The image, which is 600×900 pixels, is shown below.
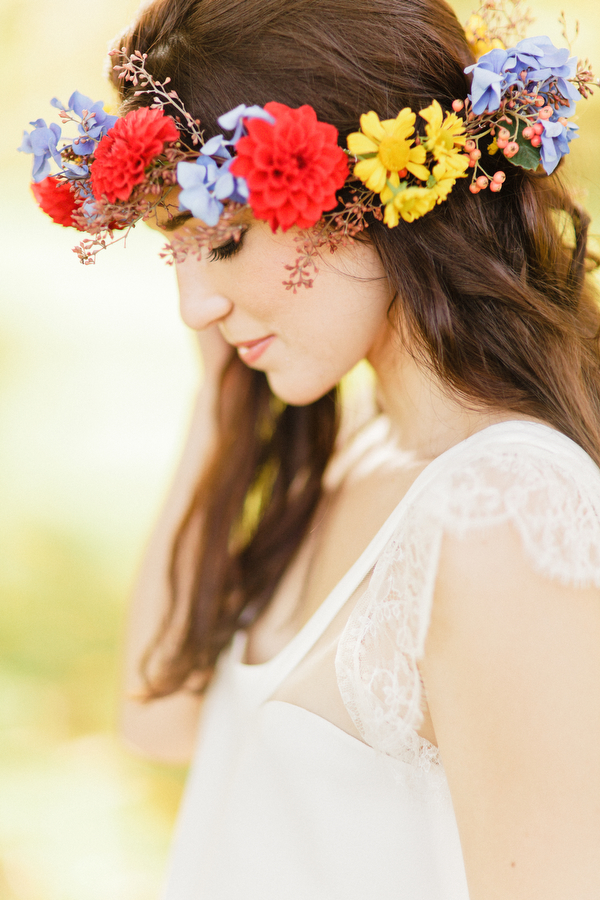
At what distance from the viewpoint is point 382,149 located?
0.80m

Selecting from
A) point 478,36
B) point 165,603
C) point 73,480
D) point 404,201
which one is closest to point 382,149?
point 404,201

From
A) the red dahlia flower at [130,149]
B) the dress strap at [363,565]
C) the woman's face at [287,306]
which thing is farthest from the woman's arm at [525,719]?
the red dahlia flower at [130,149]

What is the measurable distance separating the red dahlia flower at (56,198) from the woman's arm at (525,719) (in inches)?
27.2

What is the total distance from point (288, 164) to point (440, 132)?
0.19m

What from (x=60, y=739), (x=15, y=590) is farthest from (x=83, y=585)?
(x=60, y=739)

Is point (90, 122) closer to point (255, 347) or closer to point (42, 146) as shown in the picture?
point (42, 146)

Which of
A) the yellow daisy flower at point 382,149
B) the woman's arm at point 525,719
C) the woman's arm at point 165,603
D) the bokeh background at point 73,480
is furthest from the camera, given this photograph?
the bokeh background at point 73,480

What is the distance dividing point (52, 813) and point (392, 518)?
2074 millimetres

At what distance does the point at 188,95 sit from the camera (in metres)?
0.85

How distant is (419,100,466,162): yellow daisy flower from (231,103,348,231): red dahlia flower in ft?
0.35

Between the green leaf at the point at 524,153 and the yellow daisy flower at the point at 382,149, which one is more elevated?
the yellow daisy flower at the point at 382,149

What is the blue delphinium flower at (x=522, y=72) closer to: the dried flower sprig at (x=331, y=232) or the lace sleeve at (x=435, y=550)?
the dried flower sprig at (x=331, y=232)

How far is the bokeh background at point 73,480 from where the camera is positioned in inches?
91.4

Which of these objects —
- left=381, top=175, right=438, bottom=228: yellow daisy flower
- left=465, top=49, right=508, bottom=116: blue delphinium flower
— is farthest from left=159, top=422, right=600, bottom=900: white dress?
left=465, top=49, right=508, bottom=116: blue delphinium flower
